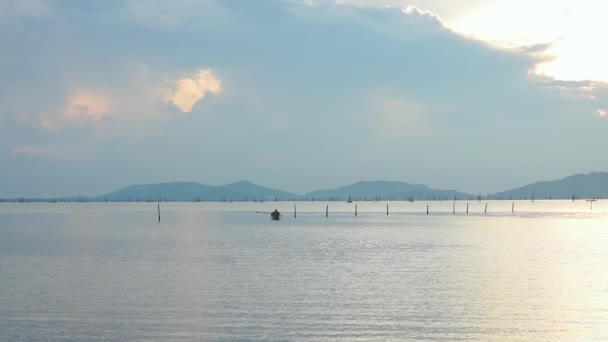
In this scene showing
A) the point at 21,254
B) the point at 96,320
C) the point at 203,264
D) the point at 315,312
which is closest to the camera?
the point at 96,320

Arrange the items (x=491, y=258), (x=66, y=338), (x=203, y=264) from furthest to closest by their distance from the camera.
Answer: (x=491, y=258)
(x=203, y=264)
(x=66, y=338)

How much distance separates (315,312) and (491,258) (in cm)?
3425

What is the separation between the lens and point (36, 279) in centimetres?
4734

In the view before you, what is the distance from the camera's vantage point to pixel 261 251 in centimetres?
7175

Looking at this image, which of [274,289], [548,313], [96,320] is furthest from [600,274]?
[96,320]

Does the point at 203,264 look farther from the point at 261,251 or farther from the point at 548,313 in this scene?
the point at 548,313

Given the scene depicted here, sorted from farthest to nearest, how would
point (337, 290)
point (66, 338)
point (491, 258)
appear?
point (491, 258) < point (337, 290) < point (66, 338)

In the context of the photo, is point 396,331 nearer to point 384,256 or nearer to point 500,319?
point 500,319

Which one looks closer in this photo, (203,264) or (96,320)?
(96,320)

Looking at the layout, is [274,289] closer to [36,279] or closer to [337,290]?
[337,290]

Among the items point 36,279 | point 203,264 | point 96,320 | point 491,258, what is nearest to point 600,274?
point 491,258

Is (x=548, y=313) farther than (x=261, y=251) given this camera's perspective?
No

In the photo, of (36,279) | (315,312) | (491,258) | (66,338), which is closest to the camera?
(66,338)

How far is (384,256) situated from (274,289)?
25471 mm
